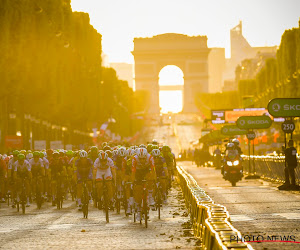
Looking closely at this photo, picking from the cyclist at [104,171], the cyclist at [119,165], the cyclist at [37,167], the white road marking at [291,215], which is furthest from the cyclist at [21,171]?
the white road marking at [291,215]

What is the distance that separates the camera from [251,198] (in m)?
23.7

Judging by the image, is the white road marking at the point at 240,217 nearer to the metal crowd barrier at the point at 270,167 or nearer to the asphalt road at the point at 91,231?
the asphalt road at the point at 91,231

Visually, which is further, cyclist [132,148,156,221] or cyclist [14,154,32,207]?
cyclist [14,154,32,207]

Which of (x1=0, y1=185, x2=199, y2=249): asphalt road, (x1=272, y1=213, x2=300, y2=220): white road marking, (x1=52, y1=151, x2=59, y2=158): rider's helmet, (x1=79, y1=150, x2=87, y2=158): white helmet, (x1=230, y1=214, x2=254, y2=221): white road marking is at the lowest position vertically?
(x1=0, y1=185, x2=199, y2=249): asphalt road

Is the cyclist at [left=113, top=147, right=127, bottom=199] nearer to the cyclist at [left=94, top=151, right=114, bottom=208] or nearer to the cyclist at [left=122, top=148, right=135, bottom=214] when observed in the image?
the cyclist at [left=122, top=148, right=135, bottom=214]

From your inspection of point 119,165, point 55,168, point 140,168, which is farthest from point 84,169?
point 55,168

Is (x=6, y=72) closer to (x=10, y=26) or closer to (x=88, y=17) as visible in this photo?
(x=10, y=26)

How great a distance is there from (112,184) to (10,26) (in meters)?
25.1

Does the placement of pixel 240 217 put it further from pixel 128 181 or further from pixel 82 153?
pixel 82 153

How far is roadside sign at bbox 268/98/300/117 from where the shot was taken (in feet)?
88.2

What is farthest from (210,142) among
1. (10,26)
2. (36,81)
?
(10,26)

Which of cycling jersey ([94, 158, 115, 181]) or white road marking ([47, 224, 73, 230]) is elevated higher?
cycling jersey ([94, 158, 115, 181])

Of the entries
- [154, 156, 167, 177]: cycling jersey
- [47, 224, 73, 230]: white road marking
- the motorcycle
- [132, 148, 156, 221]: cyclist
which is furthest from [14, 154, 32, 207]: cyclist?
the motorcycle

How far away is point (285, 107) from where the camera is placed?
27.0 metres
